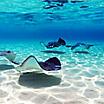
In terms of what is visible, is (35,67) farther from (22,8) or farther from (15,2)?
(22,8)

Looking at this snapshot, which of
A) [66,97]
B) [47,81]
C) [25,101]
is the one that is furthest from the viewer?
[47,81]

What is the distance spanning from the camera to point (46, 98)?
7.18m

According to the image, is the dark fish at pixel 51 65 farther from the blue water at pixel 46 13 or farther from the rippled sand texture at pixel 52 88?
the blue water at pixel 46 13

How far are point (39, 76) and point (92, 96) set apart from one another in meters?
2.90

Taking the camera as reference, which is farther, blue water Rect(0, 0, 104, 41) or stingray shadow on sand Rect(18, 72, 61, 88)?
blue water Rect(0, 0, 104, 41)

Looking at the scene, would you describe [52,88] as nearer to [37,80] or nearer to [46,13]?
[37,80]

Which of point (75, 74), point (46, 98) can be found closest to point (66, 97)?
point (46, 98)

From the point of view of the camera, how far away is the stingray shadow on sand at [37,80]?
852 centimetres

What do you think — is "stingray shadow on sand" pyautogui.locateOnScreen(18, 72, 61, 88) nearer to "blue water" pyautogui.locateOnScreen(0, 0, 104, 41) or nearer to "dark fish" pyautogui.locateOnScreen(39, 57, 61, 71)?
"dark fish" pyautogui.locateOnScreen(39, 57, 61, 71)

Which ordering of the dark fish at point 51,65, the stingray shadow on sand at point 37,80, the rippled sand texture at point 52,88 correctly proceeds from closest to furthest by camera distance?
the rippled sand texture at point 52,88, the stingray shadow on sand at point 37,80, the dark fish at point 51,65

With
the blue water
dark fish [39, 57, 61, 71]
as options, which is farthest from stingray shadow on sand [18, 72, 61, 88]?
the blue water

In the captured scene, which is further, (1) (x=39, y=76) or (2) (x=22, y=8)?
(2) (x=22, y=8)

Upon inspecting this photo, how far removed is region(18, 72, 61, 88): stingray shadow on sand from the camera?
8.52 meters

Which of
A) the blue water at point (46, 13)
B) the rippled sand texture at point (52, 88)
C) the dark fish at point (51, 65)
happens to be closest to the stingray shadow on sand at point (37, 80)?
the rippled sand texture at point (52, 88)
